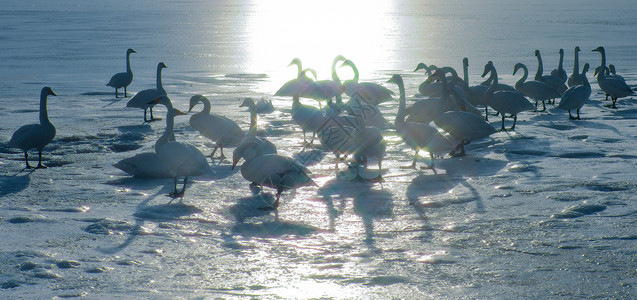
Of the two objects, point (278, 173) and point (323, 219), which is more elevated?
point (278, 173)

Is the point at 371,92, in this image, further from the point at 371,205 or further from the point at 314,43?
the point at 314,43

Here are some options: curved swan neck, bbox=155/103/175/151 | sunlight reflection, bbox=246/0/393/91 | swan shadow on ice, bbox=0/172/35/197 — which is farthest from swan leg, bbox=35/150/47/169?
sunlight reflection, bbox=246/0/393/91

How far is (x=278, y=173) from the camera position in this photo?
6773 millimetres

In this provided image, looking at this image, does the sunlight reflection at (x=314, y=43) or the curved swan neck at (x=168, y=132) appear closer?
the curved swan neck at (x=168, y=132)

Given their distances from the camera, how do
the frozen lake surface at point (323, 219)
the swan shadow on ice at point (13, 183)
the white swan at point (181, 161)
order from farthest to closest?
the swan shadow on ice at point (13, 183)
the white swan at point (181, 161)
the frozen lake surface at point (323, 219)

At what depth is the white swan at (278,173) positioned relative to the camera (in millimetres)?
6754

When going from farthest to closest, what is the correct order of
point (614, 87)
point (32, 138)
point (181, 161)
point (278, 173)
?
point (614, 87) → point (32, 138) → point (181, 161) → point (278, 173)

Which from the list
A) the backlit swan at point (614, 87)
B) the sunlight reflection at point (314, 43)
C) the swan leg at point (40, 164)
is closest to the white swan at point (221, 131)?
the swan leg at point (40, 164)

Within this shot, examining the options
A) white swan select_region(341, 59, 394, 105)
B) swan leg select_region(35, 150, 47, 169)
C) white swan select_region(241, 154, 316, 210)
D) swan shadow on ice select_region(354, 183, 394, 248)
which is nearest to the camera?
swan shadow on ice select_region(354, 183, 394, 248)

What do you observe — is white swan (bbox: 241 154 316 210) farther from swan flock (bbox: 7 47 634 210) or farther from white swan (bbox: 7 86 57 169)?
white swan (bbox: 7 86 57 169)

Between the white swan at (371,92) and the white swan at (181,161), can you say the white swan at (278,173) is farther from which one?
→ the white swan at (371,92)

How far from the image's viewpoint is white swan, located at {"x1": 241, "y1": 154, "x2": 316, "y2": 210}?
22.2 ft

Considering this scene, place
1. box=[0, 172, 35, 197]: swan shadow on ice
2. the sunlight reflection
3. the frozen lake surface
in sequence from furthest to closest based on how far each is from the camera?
the sunlight reflection → box=[0, 172, 35, 197]: swan shadow on ice → the frozen lake surface

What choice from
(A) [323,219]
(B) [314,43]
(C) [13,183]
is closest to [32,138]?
(C) [13,183]
